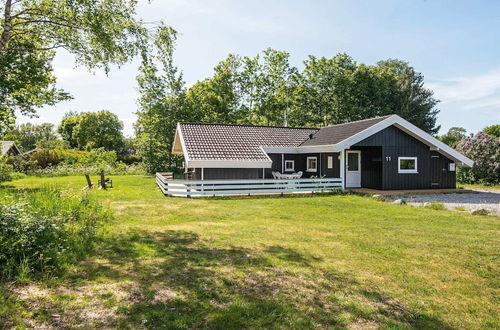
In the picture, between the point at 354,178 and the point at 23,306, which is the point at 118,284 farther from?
the point at 354,178

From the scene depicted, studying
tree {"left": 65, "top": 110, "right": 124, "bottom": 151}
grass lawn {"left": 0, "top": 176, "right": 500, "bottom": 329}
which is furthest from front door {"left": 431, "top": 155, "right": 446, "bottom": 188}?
tree {"left": 65, "top": 110, "right": 124, "bottom": 151}

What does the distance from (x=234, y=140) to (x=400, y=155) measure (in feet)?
31.4

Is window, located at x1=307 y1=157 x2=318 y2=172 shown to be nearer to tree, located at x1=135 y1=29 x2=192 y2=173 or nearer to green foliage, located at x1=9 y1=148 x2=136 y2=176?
tree, located at x1=135 y1=29 x2=192 y2=173

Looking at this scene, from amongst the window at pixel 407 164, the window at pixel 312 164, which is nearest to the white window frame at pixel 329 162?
the window at pixel 312 164

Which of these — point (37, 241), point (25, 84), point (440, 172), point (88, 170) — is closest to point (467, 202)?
point (440, 172)

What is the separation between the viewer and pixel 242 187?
15781 millimetres

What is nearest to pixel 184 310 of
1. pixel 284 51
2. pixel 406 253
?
pixel 406 253

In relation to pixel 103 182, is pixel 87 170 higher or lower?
higher

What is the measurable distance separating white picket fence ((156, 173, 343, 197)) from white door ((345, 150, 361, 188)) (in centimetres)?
173

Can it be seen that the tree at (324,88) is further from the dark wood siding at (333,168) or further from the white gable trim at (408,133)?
the white gable trim at (408,133)

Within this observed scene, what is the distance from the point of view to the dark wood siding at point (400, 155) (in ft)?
58.5

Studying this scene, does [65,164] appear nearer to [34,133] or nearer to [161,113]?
[161,113]

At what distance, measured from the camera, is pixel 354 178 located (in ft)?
62.4

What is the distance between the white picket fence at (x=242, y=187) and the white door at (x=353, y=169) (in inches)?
68.2
